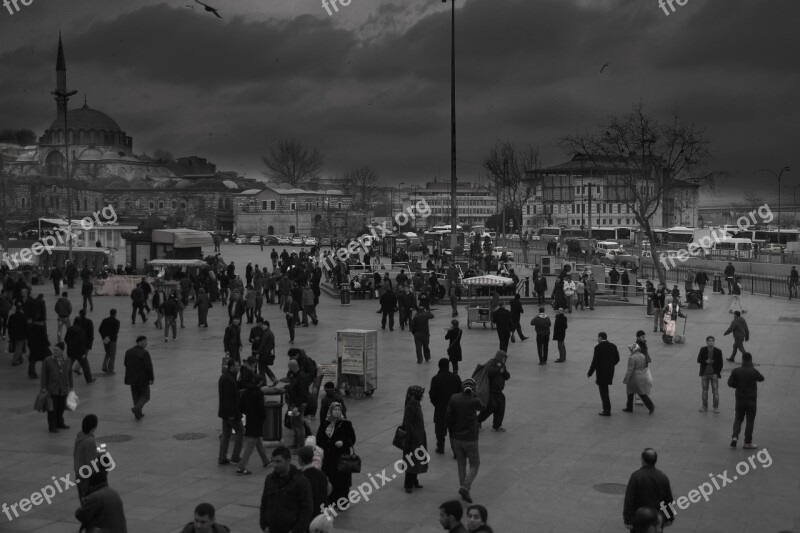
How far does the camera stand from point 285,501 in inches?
281

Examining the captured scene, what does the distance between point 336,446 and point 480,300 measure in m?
26.6

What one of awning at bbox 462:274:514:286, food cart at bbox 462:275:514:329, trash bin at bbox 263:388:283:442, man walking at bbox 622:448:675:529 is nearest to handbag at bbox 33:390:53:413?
trash bin at bbox 263:388:283:442

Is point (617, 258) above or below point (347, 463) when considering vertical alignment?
above

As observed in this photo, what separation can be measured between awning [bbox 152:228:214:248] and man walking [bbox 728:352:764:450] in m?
34.6

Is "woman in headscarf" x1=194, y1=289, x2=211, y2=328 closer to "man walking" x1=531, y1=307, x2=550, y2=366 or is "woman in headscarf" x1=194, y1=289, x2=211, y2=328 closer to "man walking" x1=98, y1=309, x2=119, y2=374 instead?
"man walking" x1=98, y1=309, x2=119, y2=374

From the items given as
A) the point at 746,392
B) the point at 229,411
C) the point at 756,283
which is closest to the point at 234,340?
the point at 229,411

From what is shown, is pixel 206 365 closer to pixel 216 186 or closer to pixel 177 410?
pixel 177 410

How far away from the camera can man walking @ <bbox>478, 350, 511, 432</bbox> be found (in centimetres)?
1286

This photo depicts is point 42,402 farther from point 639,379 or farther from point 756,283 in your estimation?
point 756,283

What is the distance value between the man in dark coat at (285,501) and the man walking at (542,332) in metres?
12.9

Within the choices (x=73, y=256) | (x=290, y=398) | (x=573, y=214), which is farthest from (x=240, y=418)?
(x=573, y=214)

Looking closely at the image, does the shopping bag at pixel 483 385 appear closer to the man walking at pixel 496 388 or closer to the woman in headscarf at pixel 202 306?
the man walking at pixel 496 388

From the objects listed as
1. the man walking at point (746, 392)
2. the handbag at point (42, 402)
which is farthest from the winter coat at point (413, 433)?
the handbag at point (42, 402)

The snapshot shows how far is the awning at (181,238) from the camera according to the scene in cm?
4334
